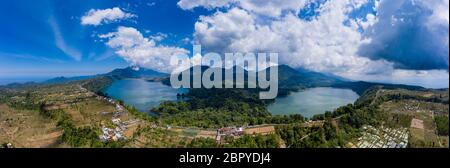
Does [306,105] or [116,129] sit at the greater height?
[116,129]

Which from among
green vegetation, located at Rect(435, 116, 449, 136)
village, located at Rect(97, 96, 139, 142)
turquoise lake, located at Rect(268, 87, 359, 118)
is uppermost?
green vegetation, located at Rect(435, 116, 449, 136)

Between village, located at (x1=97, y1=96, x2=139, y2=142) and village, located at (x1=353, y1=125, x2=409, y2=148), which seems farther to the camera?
village, located at (x1=97, y1=96, x2=139, y2=142)

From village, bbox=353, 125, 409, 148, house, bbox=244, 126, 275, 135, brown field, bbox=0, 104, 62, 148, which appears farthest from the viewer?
house, bbox=244, 126, 275, 135

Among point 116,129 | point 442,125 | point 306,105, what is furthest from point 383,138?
point 306,105

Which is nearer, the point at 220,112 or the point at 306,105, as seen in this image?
the point at 220,112

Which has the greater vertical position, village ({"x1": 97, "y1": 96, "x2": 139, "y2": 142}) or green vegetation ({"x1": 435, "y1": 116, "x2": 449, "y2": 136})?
green vegetation ({"x1": 435, "y1": 116, "x2": 449, "y2": 136})

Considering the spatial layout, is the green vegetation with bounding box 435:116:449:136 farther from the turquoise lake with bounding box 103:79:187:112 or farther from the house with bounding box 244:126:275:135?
the turquoise lake with bounding box 103:79:187:112

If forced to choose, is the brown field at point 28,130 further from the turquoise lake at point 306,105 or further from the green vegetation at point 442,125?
the turquoise lake at point 306,105

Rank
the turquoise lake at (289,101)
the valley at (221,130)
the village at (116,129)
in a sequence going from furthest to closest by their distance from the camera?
the turquoise lake at (289,101)
the village at (116,129)
the valley at (221,130)

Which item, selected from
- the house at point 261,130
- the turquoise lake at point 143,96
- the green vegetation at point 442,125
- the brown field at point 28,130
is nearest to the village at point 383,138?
the green vegetation at point 442,125

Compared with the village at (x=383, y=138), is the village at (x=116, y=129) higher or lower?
higher

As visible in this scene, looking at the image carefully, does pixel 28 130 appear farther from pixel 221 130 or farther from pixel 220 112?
pixel 220 112

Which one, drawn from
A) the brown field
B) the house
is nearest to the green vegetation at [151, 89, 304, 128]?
the house

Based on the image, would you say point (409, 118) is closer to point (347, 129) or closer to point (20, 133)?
point (347, 129)
